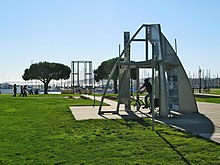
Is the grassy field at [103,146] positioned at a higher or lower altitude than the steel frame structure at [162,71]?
lower

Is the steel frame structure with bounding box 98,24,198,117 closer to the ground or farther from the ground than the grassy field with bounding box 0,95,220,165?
farther from the ground

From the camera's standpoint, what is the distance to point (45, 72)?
69.6 m

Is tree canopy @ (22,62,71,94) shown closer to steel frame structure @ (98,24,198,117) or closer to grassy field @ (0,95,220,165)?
steel frame structure @ (98,24,198,117)

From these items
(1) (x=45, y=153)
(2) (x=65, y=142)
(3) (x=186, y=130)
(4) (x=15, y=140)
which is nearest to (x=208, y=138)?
(3) (x=186, y=130)

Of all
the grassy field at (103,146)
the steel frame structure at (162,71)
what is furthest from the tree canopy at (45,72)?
the grassy field at (103,146)

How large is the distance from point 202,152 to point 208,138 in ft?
6.21

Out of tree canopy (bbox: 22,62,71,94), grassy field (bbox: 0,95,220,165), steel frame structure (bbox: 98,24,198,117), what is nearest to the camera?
grassy field (bbox: 0,95,220,165)

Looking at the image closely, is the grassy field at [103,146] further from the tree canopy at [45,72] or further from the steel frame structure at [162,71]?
the tree canopy at [45,72]

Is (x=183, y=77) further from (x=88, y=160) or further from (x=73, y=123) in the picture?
(x=88, y=160)

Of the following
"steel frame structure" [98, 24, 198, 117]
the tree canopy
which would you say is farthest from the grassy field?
the tree canopy

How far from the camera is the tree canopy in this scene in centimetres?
6950

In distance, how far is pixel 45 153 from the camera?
7.59 m

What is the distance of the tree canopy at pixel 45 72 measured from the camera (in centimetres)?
6950

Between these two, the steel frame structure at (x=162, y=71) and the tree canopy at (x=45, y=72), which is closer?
the steel frame structure at (x=162, y=71)
